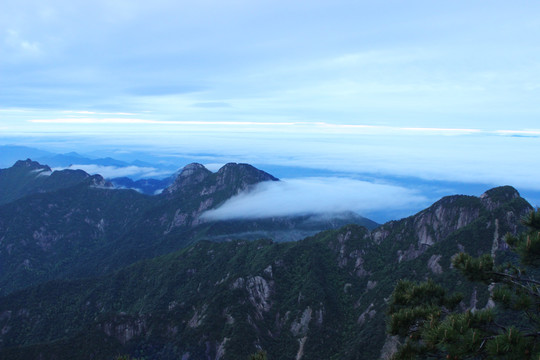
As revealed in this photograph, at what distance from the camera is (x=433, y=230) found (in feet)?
513

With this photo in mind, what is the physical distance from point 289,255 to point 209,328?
185 ft

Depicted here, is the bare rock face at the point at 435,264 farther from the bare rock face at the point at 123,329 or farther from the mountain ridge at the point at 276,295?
the bare rock face at the point at 123,329

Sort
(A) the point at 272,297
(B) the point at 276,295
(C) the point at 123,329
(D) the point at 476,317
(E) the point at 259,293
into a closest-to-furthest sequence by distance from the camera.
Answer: (D) the point at 476,317, (C) the point at 123,329, (E) the point at 259,293, (A) the point at 272,297, (B) the point at 276,295

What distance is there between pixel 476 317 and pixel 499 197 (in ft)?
522

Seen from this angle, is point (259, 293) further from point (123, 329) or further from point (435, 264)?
point (435, 264)

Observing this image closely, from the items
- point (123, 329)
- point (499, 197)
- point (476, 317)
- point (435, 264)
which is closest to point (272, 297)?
point (123, 329)

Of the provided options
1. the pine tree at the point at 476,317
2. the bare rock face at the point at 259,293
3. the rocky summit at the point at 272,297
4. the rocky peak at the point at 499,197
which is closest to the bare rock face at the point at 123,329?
the rocky summit at the point at 272,297

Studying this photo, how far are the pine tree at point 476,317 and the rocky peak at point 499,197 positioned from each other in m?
150

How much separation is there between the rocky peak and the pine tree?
491ft

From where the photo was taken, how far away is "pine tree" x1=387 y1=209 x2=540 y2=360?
1295cm

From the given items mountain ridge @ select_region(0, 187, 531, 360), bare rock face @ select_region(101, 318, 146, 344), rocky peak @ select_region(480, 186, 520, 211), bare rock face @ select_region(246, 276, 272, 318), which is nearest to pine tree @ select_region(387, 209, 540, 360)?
mountain ridge @ select_region(0, 187, 531, 360)

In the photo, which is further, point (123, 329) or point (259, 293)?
point (259, 293)

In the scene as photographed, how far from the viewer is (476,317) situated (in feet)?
49.4

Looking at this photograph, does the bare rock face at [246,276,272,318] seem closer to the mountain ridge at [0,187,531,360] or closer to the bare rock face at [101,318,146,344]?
the mountain ridge at [0,187,531,360]
